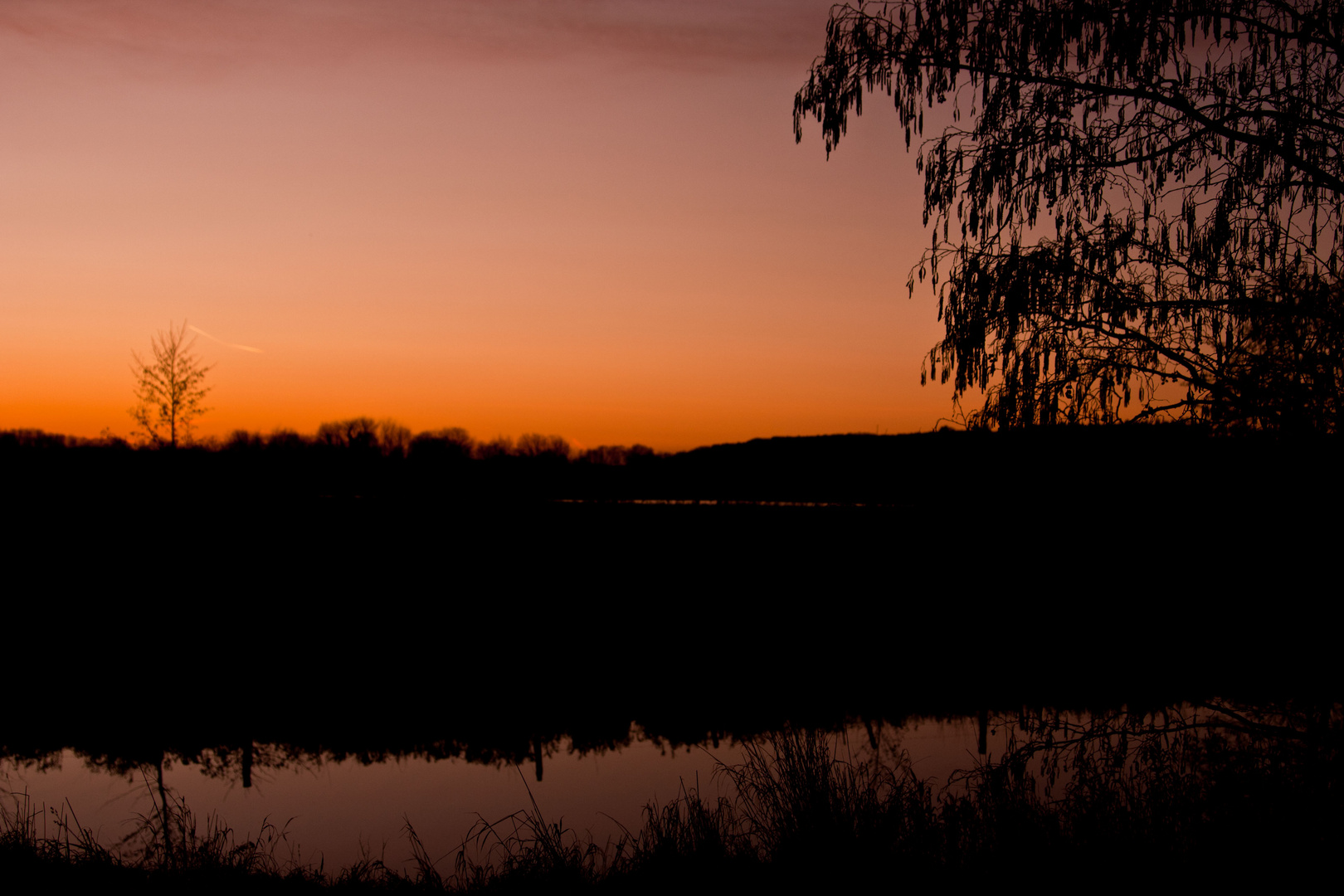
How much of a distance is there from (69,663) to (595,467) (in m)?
34.5

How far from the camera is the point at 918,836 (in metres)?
6.50

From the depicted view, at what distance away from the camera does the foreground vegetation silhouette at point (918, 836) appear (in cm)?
590

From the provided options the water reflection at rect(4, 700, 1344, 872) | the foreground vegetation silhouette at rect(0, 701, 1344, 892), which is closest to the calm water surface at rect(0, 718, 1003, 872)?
the water reflection at rect(4, 700, 1344, 872)

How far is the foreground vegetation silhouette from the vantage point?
232 inches

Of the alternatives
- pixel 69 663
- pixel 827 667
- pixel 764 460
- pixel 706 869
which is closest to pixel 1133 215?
pixel 706 869

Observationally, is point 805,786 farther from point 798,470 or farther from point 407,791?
point 798,470

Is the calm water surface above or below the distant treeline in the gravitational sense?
below

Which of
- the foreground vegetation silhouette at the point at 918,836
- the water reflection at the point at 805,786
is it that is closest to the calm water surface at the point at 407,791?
the water reflection at the point at 805,786

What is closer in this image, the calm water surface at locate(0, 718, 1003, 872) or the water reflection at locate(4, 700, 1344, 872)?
the water reflection at locate(4, 700, 1344, 872)

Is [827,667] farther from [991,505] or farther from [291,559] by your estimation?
[291,559]

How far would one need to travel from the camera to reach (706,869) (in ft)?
20.5

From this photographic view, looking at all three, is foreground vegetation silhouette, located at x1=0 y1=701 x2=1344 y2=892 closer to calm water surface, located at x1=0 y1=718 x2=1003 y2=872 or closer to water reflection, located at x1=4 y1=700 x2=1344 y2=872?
water reflection, located at x1=4 y1=700 x2=1344 y2=872

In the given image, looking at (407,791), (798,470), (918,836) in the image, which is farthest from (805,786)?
(798,470)

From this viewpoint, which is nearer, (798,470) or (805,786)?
(805,786)
